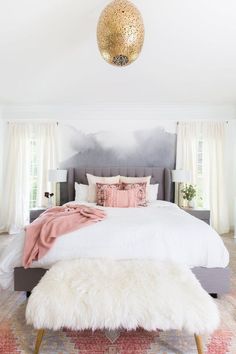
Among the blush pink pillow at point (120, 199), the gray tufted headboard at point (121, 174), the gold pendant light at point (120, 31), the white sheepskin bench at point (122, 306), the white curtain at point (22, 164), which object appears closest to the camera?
the white sheepskin bench at point (122, 306)

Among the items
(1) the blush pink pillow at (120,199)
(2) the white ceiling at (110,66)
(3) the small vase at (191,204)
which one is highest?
(2) the white ceiling at (110,66)

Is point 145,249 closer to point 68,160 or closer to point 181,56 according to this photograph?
point 181,56

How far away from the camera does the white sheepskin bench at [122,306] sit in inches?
62.9

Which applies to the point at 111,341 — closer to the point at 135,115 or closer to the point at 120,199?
the point at 120,199

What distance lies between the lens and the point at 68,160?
5.33m

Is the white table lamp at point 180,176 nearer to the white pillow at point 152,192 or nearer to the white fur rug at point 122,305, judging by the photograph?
the white pillow at point 152,192

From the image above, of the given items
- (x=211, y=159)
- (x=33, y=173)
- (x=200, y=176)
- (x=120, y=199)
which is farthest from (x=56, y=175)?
(x=211, y=159)

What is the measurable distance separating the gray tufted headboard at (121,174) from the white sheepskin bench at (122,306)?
320 cm

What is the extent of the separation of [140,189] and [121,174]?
0.97 meters

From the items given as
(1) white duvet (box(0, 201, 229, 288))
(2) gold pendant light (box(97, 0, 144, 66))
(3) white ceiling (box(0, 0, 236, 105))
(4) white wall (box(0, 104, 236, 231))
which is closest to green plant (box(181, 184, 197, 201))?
(4) white wall (box(0, 104, 236, 231))

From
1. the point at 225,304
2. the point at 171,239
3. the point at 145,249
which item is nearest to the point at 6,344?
the point at 145,249

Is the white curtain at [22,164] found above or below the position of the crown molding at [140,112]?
below

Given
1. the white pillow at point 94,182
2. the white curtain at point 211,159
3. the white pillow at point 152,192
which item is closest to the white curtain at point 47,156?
the white pillow at point 94,182

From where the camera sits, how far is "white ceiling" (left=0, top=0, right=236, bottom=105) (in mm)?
2262
